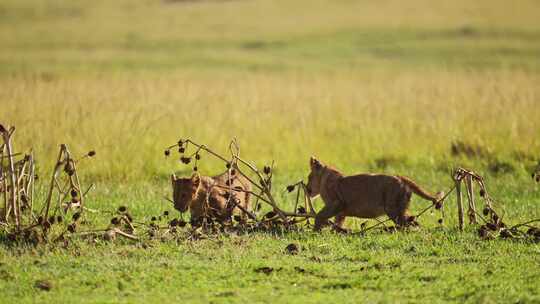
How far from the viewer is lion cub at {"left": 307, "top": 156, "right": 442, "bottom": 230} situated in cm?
710

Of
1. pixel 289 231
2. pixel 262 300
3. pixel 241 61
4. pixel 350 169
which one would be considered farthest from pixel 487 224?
pixel 241 61

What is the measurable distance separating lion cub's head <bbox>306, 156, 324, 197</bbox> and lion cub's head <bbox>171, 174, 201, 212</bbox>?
2.90 feet

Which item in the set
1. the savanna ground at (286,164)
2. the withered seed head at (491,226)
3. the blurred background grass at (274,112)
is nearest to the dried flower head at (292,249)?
the savanna ground at (286,164)

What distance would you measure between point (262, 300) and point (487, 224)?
2267mm

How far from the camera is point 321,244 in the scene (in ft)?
22.2

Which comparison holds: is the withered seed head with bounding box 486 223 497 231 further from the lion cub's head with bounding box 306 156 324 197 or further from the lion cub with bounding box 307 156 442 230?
the lion cub's head with bounding box 306 156 324 197

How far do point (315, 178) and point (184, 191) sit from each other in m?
1.03

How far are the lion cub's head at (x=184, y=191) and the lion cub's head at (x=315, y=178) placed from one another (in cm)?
89

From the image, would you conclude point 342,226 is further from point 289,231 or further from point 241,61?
point 241,61

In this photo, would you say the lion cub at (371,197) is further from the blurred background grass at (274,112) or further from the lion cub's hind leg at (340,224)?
the blurred background grass at (274,112)

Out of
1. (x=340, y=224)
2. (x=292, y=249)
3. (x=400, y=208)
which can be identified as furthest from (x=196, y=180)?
(x=400, y=208)

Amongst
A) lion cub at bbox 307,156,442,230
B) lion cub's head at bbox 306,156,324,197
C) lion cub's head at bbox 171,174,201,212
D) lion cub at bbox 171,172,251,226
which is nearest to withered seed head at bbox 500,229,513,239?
lion cub at bbox 307,156,442,230

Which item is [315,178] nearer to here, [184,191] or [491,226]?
[184,191]

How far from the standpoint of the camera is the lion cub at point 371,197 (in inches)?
280
